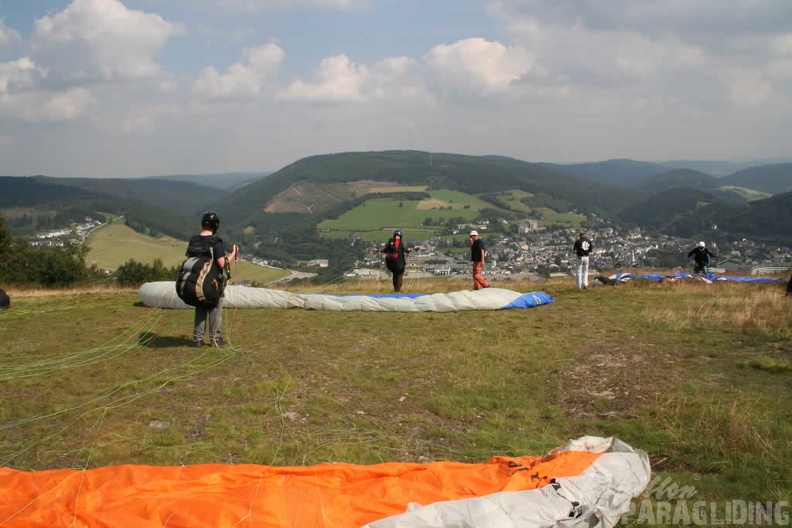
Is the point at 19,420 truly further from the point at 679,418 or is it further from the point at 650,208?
the point at 650,208

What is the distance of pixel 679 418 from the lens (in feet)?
18.3

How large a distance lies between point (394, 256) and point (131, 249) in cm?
6394

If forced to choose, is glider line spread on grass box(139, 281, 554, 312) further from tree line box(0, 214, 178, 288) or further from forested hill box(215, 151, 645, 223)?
forested hill box(215, 151, 645, 223)

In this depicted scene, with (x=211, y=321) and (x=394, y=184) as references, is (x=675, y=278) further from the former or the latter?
(x=394, y=184)

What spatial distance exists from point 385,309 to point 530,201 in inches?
4005

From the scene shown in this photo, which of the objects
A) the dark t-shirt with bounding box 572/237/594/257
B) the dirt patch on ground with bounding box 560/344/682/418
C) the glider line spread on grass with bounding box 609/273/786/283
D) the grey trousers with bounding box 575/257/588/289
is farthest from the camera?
the glider line spread on grass with bounding box 609/273/786/283

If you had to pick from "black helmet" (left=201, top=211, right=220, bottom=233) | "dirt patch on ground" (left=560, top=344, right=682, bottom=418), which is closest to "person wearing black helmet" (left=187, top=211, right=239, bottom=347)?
"black helmet" (left=201, top=211, right=220, bottom=233)

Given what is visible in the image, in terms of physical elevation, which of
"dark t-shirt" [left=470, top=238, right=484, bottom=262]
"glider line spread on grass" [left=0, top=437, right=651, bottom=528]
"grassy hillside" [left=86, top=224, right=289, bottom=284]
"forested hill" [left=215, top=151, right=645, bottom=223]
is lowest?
"grassy hillside" [left=86, top=224, right=289, bottom=284]

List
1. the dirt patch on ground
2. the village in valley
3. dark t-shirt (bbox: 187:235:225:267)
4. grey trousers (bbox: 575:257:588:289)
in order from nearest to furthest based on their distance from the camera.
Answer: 1. the dirt patch on ground
2. dark t-shirt (bbox: 187:235:225:267)
3. grey trousers (bbox: 575:257:588:289)
4. the village in valley

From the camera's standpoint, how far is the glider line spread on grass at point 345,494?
3.60 metres

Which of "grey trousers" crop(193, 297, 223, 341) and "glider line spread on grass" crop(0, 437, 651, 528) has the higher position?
"grey trousers" crop(193, 297, 223, 341)

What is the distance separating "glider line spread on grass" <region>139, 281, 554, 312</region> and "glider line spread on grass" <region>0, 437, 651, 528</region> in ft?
26.3

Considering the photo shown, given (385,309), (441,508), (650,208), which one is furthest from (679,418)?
(650,208)

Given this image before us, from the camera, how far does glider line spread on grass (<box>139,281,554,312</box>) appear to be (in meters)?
12.5
